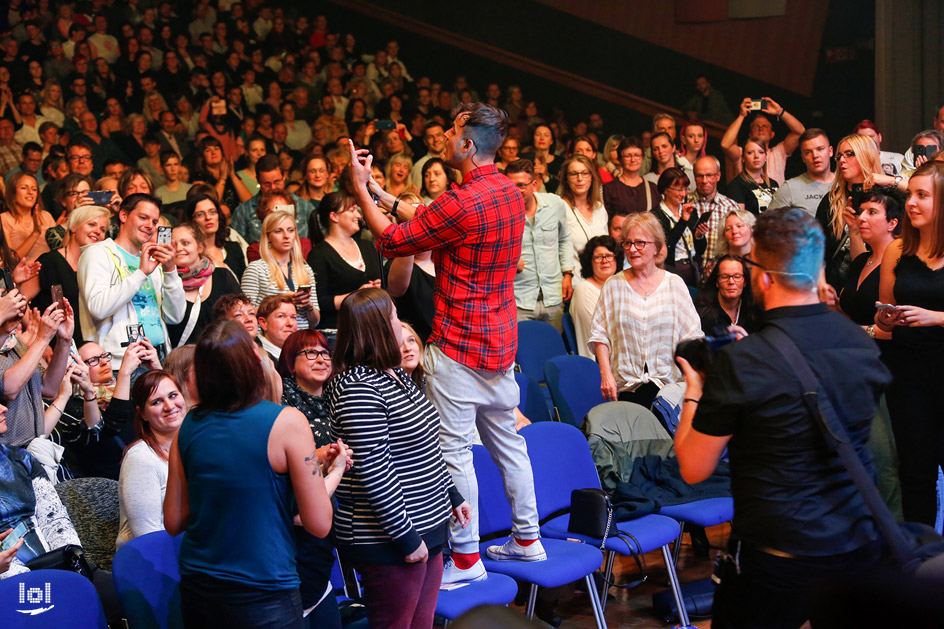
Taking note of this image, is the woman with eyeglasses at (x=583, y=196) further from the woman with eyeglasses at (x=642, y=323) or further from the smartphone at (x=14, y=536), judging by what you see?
the smartphone at (x=14, y=536)

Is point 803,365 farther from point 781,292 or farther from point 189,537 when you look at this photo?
point 189,537

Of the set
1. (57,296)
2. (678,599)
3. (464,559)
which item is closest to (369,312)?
(464,559)

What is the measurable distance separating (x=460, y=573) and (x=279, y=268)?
2.18m

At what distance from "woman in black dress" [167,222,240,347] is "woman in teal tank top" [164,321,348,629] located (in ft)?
7.26

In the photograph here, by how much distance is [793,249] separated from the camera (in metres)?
2.06

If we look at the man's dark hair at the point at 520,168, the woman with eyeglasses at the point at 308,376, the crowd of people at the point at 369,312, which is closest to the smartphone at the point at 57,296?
the crowd of people at the point at 369,312

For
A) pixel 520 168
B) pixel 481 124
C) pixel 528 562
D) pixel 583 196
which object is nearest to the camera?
pixel 481 124

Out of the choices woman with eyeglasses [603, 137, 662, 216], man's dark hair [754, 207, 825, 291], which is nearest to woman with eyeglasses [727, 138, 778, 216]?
woman with eyeglasses [603, 137, 662, 216]

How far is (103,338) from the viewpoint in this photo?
13.1 ft

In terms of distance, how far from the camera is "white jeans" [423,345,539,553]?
301cm

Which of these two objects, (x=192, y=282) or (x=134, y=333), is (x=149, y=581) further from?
(x=192, y=282)

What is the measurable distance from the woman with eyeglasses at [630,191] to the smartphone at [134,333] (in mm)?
3338

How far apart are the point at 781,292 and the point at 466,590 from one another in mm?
1412

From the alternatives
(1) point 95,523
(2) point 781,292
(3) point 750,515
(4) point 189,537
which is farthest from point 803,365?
(1) point 95,523
